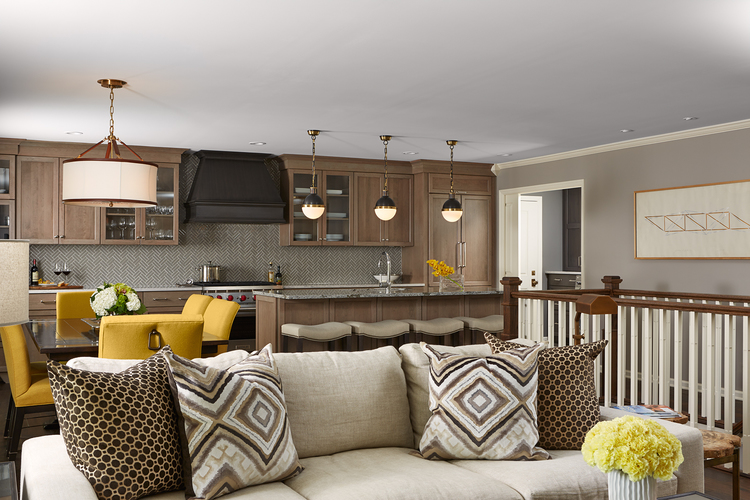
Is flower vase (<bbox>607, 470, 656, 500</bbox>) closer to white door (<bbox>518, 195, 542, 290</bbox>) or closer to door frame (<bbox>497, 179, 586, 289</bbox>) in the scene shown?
door frame (<bbox>497, 179, 586, 289</bbox>)

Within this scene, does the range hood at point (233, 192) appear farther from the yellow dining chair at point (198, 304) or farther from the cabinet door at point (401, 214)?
the yellow dining chair at point (198, 304)

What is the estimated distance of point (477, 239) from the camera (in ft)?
27.3

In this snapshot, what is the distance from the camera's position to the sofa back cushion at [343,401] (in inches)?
100

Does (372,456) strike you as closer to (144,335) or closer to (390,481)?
(390,481)

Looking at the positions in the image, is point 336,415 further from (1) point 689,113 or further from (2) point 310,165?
(2) point 310,165

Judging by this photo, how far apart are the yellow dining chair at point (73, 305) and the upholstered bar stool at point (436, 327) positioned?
281 cm

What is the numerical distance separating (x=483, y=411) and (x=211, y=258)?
5732 mm

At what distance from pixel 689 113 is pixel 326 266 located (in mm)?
4604

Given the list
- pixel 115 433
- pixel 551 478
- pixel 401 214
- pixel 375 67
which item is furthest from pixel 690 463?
pixel 401 214

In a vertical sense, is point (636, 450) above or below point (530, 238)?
below

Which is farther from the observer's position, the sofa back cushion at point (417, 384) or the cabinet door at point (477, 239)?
the cabinet door at point (477, 239)

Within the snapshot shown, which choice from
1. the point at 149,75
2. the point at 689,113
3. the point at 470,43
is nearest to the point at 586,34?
the point at 470,43

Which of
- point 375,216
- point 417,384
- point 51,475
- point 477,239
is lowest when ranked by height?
point 51,475

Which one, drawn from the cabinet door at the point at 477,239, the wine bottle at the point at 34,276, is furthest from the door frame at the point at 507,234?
the wine bottle at the point at 34,276
